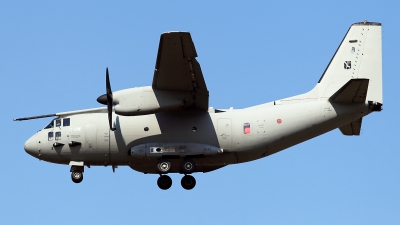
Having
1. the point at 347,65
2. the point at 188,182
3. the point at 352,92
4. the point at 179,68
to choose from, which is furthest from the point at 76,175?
the point at 347,65

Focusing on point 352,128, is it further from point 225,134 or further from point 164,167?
point 164,167

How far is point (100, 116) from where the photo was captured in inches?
1508

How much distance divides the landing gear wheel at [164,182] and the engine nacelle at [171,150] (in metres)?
1.51

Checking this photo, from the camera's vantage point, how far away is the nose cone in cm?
3847

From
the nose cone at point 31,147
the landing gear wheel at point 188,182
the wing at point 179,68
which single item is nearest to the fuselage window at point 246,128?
the wing at point 179,68

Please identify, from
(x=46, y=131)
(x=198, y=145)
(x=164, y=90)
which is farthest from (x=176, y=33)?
(x=46, y=131)

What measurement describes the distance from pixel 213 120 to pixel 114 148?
4.37 m

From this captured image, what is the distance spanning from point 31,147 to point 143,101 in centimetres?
613

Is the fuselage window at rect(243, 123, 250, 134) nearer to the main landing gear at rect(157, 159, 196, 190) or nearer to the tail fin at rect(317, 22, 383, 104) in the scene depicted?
the main landing gear at rect(157, 159, 196, 190)

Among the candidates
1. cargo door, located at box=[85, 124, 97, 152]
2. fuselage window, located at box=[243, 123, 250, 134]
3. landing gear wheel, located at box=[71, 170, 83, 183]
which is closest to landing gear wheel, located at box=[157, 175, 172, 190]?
cargo door, located at box=[85, 124, 97, 152]

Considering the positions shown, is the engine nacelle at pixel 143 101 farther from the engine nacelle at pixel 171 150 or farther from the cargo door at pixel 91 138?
the cargo door at pixel 91 138

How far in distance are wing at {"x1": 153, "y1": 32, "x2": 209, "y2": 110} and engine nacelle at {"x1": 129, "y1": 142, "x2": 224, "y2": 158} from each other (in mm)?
1832

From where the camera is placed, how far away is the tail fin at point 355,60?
127 feet

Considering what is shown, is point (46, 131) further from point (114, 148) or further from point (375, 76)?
point (375, 76)
